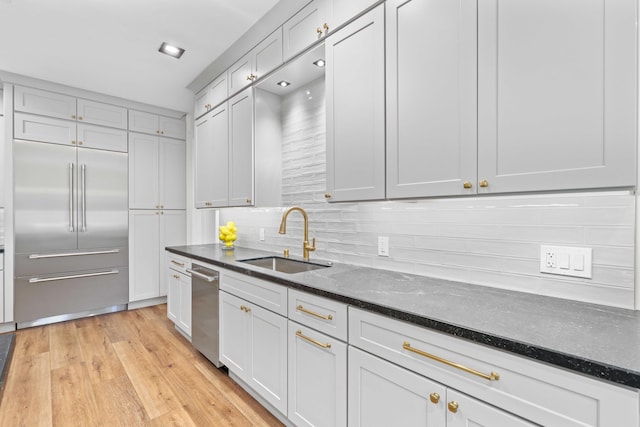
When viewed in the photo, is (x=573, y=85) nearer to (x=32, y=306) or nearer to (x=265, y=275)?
(x=265, y=275)

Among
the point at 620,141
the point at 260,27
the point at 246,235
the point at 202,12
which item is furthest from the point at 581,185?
the point at 246,235

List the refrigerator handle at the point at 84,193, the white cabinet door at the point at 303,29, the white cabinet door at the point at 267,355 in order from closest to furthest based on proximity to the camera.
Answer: the white cabinet door at the point at 267,355 → the white cabinet door at the point at 303,29 → the refrigerator handle at the point at 84,193

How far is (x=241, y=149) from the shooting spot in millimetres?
2586

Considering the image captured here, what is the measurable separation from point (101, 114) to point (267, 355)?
11.4ft

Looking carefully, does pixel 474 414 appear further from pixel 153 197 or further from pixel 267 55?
pixel 153 197

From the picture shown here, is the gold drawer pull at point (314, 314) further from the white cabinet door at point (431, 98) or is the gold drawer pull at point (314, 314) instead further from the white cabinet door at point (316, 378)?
the white cabinet door at point (431, 98)

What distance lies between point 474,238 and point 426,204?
12.2 inches

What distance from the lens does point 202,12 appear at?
2.20 metres

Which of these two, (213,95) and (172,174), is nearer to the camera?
(213,95)

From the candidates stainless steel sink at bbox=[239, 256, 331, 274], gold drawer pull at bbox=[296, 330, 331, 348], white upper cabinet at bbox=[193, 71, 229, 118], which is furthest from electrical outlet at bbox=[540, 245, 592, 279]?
white upper cabinet at bbox=[193, 71, 229, 118]

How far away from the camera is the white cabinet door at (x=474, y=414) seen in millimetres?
862

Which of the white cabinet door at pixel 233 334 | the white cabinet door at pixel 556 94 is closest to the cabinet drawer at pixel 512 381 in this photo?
the white cabinet door at pixel 556 94

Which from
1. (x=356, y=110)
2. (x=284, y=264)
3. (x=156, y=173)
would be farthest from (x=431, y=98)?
(x=156, y=173)

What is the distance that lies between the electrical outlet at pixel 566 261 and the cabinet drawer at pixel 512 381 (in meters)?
0.62
